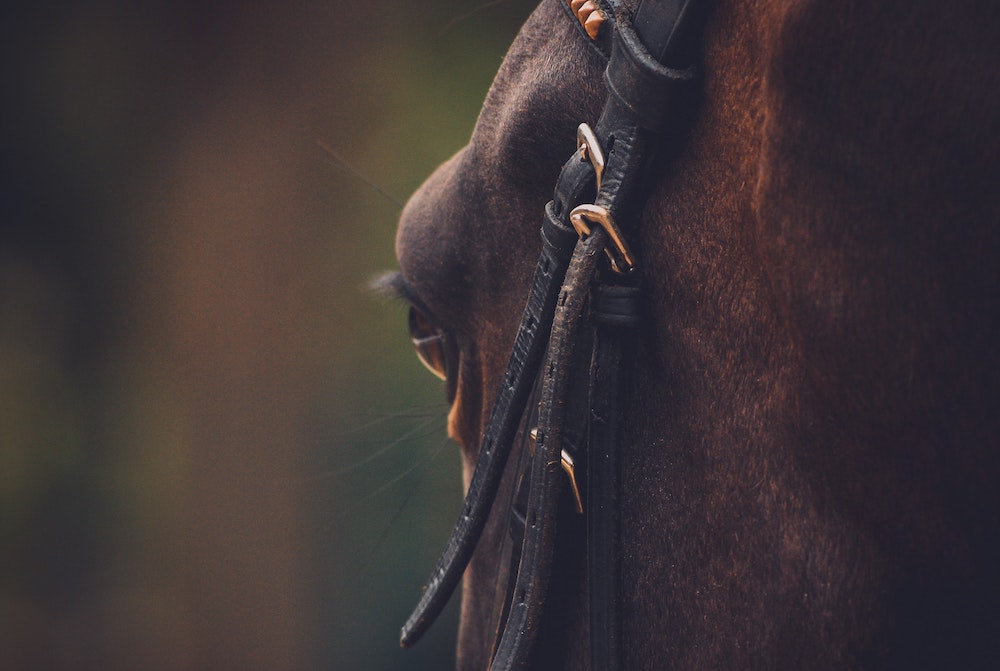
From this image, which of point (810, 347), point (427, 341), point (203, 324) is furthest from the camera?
point (203, 324)

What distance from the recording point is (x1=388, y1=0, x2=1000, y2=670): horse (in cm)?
40

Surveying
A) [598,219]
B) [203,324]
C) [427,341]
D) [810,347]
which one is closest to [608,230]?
[598,219]

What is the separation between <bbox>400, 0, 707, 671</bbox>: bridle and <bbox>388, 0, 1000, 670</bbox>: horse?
1cm

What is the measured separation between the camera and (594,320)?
56 cm

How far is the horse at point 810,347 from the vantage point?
40 cm

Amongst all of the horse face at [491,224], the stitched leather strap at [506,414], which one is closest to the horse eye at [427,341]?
the horse face at [491,224]

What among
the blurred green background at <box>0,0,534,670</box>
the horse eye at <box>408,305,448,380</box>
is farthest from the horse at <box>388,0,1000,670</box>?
the blurred green background at <box>0,0,534,670</box>

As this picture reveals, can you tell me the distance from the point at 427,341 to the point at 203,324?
1626 millimetres

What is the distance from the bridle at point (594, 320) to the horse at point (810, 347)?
0.04ft

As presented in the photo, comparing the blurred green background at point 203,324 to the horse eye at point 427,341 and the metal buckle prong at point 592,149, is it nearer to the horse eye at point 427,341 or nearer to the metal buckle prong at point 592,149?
the horse eye at point 427,341

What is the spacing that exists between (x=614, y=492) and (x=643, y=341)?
0.33 ft

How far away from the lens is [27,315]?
2314mm

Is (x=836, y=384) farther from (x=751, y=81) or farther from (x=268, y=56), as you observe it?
(x=268, y=56)

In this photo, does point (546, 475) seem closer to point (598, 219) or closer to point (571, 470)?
point (571, 470)
